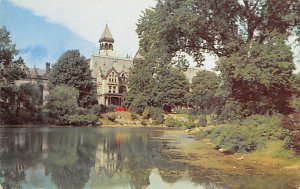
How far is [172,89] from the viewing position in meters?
13.2

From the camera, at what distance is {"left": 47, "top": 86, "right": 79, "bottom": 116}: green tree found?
23938 mm

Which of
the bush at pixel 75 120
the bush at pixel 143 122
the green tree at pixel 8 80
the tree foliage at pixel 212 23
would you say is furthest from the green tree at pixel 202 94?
the green tree at pixel 8 80

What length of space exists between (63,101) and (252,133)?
49.7ft

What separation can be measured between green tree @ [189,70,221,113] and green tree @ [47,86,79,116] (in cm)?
975

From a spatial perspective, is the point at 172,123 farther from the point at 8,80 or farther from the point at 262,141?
the point at 8,80

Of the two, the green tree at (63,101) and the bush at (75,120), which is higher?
the green tree at (63,101)

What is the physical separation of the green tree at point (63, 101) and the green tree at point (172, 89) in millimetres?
10442

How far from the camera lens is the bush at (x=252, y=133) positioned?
10.7 m

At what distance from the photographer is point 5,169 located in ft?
25.3

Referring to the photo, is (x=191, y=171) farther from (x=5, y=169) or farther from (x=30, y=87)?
(x=30, y=87)

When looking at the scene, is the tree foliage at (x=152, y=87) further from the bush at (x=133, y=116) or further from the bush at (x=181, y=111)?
the bush at (x=181, y=111)

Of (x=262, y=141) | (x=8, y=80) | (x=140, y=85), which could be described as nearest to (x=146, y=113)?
(x=140, y=85)

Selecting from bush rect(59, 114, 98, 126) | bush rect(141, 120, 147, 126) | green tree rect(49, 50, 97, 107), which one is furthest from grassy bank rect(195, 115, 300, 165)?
bush rect(59, 114, 98, 126)

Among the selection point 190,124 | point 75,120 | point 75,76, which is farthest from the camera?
point 75,120
